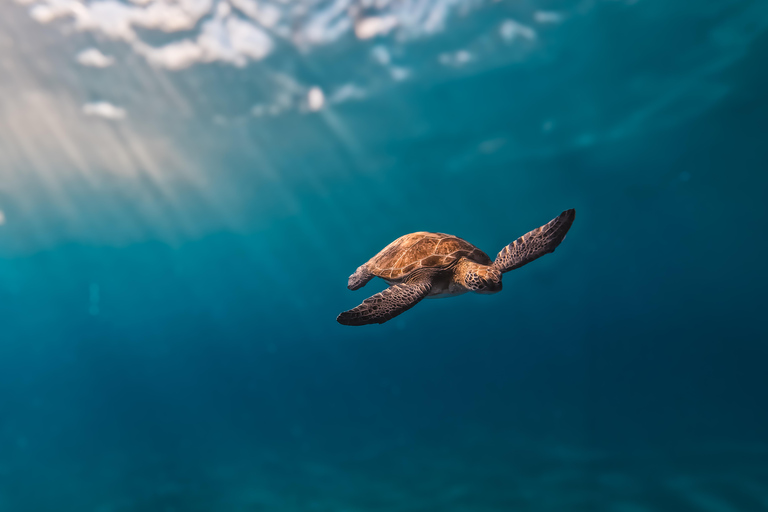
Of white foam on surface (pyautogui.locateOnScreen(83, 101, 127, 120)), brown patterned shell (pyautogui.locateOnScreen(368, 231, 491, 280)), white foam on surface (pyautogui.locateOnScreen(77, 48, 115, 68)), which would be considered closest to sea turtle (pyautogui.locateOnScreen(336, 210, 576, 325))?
brown patterned shell (pyautogui.locateOnScreen(368, 231, 491, 280))

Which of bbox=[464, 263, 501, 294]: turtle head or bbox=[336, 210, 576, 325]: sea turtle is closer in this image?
bbox=[336, 210, 576, 325]: sea turtle

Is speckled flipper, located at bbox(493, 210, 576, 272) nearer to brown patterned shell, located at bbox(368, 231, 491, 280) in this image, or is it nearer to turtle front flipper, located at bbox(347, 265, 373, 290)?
brown patterned shell, located at bbox(368, 231, 491, 280)

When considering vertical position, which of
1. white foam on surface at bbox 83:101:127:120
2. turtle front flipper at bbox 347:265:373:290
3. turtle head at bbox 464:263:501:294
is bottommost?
turtle head at bbox 464:263:501:294

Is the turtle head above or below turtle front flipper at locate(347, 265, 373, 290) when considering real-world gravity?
below

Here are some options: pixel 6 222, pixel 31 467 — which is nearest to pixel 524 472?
pixel 31 467

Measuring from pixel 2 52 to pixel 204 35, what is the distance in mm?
8511

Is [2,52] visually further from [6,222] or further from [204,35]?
[6,222]

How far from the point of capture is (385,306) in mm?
3461

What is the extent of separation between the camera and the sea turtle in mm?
3312

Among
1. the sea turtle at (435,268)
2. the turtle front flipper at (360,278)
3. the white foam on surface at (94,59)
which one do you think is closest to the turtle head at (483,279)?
the sea turtle at (435,268)

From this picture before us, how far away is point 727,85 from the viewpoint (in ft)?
57.9

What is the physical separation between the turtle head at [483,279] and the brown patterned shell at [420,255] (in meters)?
0.37

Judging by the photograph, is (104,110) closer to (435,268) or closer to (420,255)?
(420,255)

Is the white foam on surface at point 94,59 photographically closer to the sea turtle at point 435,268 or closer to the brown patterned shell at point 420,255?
the sea turtle at point 435,268
